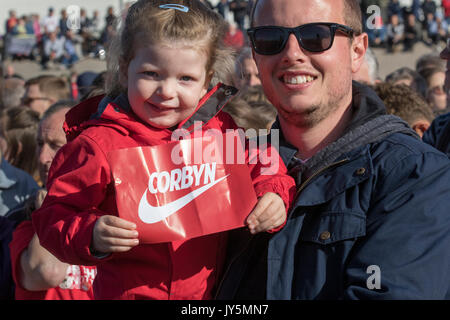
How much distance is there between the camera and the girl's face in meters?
2.11

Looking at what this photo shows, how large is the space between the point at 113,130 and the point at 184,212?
38 cm

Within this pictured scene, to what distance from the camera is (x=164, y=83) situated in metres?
2.11

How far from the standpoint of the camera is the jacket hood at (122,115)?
6.92 feet

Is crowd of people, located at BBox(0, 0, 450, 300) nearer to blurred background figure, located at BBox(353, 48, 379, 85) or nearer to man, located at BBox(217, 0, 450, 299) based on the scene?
man, located at BBox(217, 0, 450, 299)

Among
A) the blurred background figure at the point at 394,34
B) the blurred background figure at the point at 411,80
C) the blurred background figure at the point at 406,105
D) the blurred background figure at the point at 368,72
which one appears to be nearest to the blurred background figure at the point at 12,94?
the blurred background figure at the point at 368,72

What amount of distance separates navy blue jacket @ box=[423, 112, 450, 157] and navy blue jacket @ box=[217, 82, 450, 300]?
3.67ft

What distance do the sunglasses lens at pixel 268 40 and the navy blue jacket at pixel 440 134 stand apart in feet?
4.07

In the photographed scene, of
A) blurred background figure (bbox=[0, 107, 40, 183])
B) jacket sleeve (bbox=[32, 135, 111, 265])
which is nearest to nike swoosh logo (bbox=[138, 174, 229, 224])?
jacket sleeve (bbox=[32, 135, 111, 265])

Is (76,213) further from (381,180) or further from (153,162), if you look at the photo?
(381,180)

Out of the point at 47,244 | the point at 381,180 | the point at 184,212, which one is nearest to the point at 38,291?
the point at 47,244

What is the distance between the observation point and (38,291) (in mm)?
3072

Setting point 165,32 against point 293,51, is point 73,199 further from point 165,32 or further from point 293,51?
point 293,51

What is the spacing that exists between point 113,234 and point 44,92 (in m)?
5.92

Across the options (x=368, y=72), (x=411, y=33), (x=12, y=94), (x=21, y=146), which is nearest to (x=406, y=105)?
(x=368, y=72)
